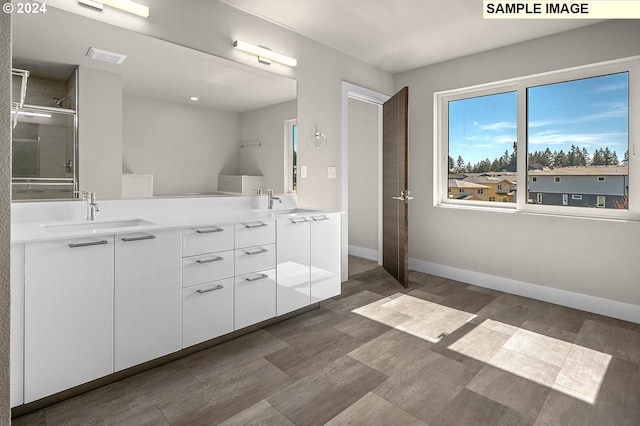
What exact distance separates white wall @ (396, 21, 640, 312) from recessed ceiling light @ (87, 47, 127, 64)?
310 cm

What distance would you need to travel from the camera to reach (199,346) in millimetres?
2299

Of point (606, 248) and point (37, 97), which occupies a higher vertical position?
point (37, 97)

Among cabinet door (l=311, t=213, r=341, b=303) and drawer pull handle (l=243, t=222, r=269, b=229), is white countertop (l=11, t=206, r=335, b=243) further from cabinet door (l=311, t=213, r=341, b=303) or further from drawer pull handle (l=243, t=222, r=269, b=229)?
cabinet door (l=311, t=213, r=341, b=303)

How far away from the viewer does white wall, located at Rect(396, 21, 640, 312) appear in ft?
9.75

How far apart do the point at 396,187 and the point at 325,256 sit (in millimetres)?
1426

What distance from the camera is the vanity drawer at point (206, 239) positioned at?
2.08m

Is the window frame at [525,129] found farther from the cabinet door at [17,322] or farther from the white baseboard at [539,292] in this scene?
the cabinet door at [17,322]

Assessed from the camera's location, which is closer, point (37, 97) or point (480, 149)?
point (37, 97)

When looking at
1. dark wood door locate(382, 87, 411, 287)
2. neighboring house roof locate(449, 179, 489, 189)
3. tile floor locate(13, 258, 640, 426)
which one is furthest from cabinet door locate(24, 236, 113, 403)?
neighboring house roof locate(449, 179, 489, 189)

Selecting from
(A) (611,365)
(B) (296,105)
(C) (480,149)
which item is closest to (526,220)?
(C) (480,149)

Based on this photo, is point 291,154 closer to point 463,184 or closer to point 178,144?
point 178,144

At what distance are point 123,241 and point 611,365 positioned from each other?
285 centimetres

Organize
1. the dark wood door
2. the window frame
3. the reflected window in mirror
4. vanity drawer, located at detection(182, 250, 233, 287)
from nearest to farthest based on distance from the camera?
vanity drawer, located at detection(182, 250, 233, 287), the window frame, the reflected window in mirror, the dark wood door

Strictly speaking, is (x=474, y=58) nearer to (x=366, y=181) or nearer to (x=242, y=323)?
(x=366, y=181)
